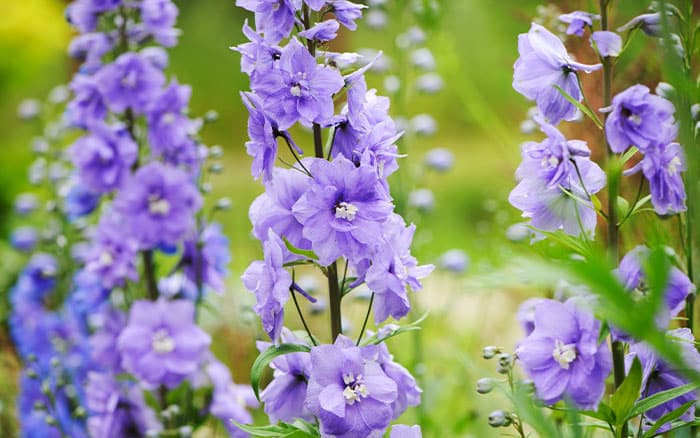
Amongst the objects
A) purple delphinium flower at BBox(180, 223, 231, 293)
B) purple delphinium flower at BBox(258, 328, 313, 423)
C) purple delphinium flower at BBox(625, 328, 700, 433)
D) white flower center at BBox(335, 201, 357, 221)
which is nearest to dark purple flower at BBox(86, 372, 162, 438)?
purple delphinium flower at BBox(180, 223, 231, 293)

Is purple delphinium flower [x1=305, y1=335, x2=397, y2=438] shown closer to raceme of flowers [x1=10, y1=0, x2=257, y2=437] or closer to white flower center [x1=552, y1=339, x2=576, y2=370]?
white flower center [x1=552, y1=339, x2=576, y2=370]

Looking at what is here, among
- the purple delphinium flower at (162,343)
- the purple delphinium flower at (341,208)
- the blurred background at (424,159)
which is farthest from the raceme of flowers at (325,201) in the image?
the purple delphinium flower at (162,343)

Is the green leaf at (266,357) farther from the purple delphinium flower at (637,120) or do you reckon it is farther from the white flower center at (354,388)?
the purple delphinium flower at (637,120)

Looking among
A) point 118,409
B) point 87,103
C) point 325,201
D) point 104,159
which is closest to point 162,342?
point 118,409

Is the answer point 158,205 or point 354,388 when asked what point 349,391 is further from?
point 158,205

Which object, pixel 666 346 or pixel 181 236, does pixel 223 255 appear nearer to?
pixel 181 236
